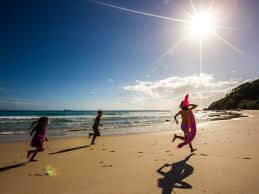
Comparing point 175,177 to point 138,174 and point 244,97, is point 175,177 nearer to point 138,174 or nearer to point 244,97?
point 138,174

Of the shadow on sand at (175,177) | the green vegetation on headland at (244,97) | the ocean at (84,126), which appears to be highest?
the green vegetation on headland at (244,97)

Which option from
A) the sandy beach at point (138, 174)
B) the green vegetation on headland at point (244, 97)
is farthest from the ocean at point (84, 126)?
the green vegetation on headland at point (244, 97)

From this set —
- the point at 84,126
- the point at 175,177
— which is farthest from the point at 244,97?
the point at 175,177

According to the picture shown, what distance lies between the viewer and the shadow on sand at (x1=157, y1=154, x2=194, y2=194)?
506cm

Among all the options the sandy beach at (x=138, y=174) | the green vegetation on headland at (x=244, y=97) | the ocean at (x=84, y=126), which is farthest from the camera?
the green vegetation on headland at (x=244, y=97)

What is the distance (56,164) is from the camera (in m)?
7.57

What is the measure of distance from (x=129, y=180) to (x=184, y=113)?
4502mm

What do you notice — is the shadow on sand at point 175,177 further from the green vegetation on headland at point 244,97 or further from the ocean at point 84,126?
the green vegetation on headland at point 244,97

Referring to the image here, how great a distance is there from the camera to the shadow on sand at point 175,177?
506 centimetres

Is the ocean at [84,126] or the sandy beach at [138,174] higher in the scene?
the ocean at [84,126]

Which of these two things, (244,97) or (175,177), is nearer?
(175,177)

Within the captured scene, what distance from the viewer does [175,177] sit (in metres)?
5.76

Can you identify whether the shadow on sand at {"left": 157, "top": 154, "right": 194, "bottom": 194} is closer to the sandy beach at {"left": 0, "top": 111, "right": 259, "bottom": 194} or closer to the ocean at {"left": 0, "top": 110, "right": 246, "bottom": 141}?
the sandy beach at {"left": 0, "top": 111, "right": 259, "bottom": 194}

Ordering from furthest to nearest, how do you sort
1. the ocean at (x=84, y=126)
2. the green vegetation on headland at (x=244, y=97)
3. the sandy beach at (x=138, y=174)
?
1. the green vegetation on headland at (x=244, y=97)
2. the ocean at (x=84, y=126)
3. the sandy beach at (x=138, y=174)
